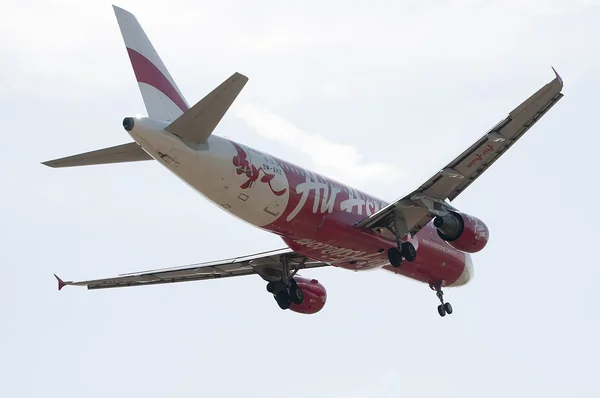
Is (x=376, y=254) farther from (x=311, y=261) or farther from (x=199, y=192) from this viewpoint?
(x=199, y=192)

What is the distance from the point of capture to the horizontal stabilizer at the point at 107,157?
28.6 m

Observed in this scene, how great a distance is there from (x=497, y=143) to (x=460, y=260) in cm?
832

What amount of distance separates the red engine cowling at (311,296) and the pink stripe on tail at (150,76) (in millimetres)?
9893

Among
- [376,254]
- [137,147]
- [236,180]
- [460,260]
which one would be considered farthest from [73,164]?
[460,260]

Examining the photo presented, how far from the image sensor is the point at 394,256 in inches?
1329

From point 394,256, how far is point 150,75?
30.6ft

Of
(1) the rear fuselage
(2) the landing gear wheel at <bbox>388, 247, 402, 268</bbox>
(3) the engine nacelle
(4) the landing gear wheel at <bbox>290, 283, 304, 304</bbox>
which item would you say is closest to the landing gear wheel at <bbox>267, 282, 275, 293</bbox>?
(4) the landing gear wheel at <bbox>290, 283, 304, 304</bbox>

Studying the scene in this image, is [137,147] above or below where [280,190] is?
below

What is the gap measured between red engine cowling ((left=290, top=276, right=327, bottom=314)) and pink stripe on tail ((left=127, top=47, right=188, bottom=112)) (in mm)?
9893

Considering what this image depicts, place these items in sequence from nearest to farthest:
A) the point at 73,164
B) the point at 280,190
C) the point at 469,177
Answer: the point at 73,164 → the point at 280,190 → the point at 469,177

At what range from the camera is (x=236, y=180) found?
29.7 metres

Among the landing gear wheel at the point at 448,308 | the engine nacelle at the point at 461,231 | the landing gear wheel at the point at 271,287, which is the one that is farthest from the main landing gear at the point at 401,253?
the landing gear wheel at the point at 271,287

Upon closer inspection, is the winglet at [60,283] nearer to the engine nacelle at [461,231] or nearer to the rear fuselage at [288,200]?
the rear fuselage at [288,200]

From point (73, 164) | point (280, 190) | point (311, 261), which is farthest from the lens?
A: point (311, 261)
